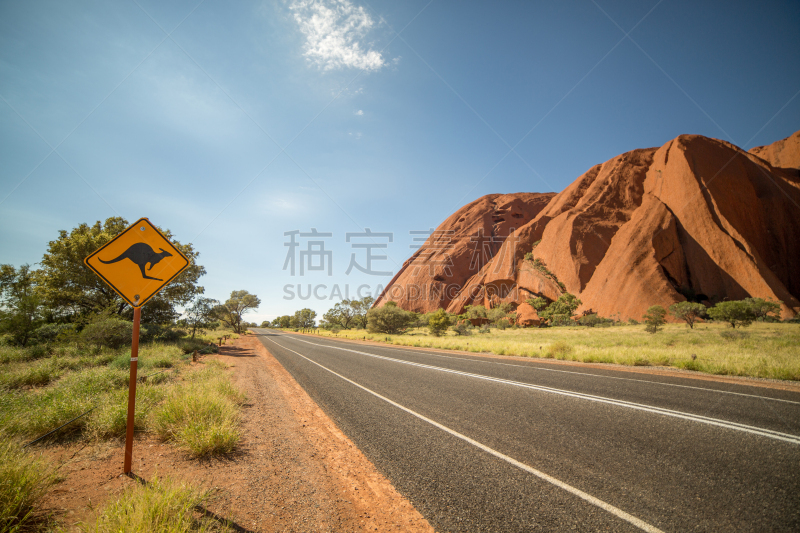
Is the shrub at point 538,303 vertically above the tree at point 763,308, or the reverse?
the shrub at point 538,303

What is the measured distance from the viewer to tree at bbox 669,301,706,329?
29.8 m

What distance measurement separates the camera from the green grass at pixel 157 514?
7.00 ft

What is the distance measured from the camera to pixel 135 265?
367 cm

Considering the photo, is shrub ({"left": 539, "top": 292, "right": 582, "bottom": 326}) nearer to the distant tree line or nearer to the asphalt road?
the asphalt road

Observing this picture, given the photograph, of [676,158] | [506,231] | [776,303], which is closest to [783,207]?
[676,158]

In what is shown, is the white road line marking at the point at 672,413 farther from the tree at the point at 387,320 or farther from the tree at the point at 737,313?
the tree at the point at 387,320

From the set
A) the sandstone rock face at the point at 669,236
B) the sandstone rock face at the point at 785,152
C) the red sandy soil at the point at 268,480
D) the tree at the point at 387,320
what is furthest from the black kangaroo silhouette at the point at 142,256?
the sandstone rock face at the point at 785,152

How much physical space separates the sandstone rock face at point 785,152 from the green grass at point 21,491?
282 ft

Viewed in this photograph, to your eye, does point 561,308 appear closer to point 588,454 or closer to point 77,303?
point 588,454

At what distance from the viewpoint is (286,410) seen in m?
6.09

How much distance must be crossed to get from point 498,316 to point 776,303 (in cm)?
3054

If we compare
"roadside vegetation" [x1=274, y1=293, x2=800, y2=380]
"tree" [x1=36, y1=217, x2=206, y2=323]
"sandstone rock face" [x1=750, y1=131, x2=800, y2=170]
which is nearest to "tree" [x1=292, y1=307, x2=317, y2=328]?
A: "roadside vegetation" [x1=274, y1=293, x2=800, y2=380]

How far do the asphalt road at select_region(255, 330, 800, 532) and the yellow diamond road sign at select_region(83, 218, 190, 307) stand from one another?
358 centimetres

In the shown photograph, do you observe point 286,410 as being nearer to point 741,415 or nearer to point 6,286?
point 741,415
